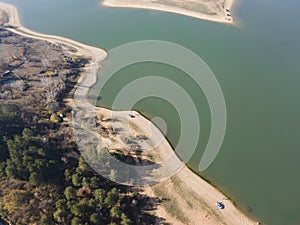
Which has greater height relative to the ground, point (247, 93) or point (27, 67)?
point (247, 93)

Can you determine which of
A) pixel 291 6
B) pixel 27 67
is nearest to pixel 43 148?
pixel 27 67

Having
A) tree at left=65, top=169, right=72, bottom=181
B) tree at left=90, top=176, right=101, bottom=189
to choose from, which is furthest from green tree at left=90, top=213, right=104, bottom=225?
tree at left=65, top=169, right=72, bottom=181

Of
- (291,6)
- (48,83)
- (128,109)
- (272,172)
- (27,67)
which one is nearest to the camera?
(272,172)

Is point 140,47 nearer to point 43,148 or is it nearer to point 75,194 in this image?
point 43,148

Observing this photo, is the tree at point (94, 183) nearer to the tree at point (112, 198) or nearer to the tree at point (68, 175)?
the tree at point (112, 198)

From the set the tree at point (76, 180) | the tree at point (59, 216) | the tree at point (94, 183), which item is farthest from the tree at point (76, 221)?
the tree at point (76, 180)

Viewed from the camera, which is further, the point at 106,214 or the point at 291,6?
the point at 291,6

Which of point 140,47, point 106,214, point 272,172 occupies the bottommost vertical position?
point 106,214

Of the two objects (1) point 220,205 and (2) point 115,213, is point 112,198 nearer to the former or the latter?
(2) point 115,213
